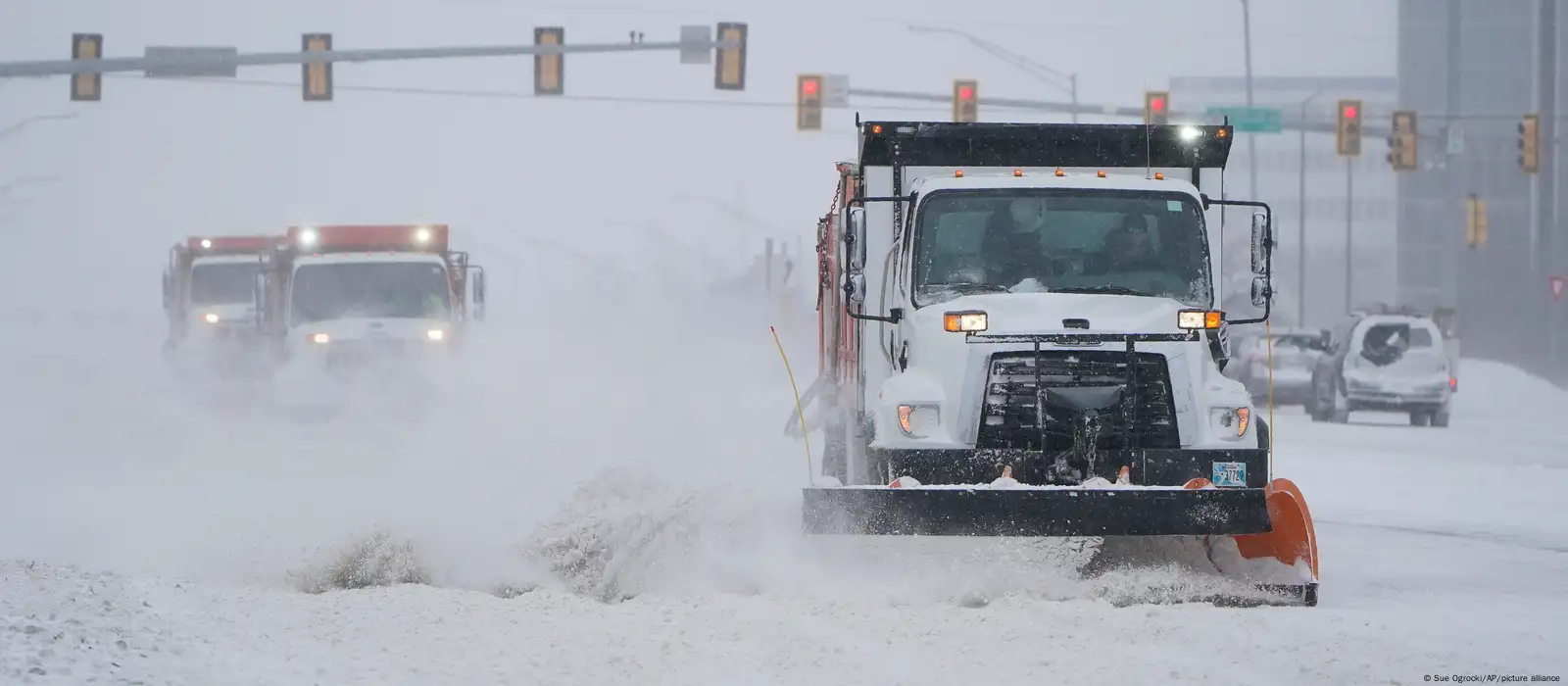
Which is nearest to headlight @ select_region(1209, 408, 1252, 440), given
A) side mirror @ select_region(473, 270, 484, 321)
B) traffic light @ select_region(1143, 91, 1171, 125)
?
side mirror @ select_region(473, 270, 484, 321)

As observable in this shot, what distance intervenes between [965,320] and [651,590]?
7.50ft

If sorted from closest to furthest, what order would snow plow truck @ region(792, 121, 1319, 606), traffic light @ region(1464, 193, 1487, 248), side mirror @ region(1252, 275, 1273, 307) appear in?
snow plow truck @ region(792, 121, 1319, 606)
side mirror @ region(1252, 275, 1273, 307)
traffic light @ region(1464, 193, 1487, 248)

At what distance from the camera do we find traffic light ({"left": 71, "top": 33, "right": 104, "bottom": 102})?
28.6 metres

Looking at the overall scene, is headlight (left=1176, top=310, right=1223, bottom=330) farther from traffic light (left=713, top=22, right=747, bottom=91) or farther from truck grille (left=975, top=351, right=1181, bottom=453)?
traffic light (left=713, top=22, right=747, bottom=91)

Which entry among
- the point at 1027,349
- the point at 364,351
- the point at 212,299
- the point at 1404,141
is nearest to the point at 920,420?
the point at 1027,349

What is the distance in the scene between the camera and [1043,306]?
435 inches

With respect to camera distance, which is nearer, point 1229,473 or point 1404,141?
point 1229,473

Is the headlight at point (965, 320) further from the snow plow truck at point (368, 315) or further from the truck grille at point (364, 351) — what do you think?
the truck grille at point (364, 351)

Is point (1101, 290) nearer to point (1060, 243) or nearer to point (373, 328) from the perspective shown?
point (1060, 243)

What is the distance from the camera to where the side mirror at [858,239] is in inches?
444

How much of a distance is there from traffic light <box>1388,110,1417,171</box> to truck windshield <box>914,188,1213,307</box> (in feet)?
91.4

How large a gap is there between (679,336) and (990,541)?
28.1 metres

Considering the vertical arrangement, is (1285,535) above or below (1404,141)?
below

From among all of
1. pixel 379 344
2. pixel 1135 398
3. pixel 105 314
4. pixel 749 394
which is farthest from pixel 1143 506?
pixel 105 314
